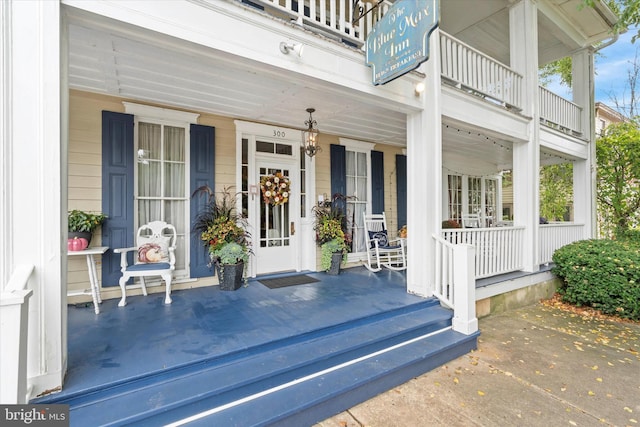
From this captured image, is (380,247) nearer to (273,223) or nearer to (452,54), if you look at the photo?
(273,223)

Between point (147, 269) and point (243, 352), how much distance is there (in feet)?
5.59

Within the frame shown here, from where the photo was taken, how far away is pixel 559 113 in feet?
18.7

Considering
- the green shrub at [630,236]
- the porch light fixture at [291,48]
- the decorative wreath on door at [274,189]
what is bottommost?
the green shrub at [630,236]

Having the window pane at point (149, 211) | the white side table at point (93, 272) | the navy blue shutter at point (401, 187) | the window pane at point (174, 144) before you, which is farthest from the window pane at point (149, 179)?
the navy blue shutter at point (401, 187)

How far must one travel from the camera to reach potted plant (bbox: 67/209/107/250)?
305 cm

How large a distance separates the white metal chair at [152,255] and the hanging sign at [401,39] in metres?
3.08

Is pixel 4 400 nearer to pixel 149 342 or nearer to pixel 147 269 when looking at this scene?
pixel 149 342

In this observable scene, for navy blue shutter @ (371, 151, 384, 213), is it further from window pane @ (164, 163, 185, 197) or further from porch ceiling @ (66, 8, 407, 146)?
window pane @ (164, 163, 185, 197)

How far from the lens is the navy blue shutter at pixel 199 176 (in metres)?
3.99

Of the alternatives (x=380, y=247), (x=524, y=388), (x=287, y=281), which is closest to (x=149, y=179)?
(x=287, y=281)

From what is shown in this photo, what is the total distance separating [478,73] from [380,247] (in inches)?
123

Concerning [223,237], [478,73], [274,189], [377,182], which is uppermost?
[478,73]

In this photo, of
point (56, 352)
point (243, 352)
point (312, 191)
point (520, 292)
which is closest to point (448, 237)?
point (520, 292)

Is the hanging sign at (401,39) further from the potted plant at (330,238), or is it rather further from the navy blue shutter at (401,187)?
the navy blue shutter at (401,187)
